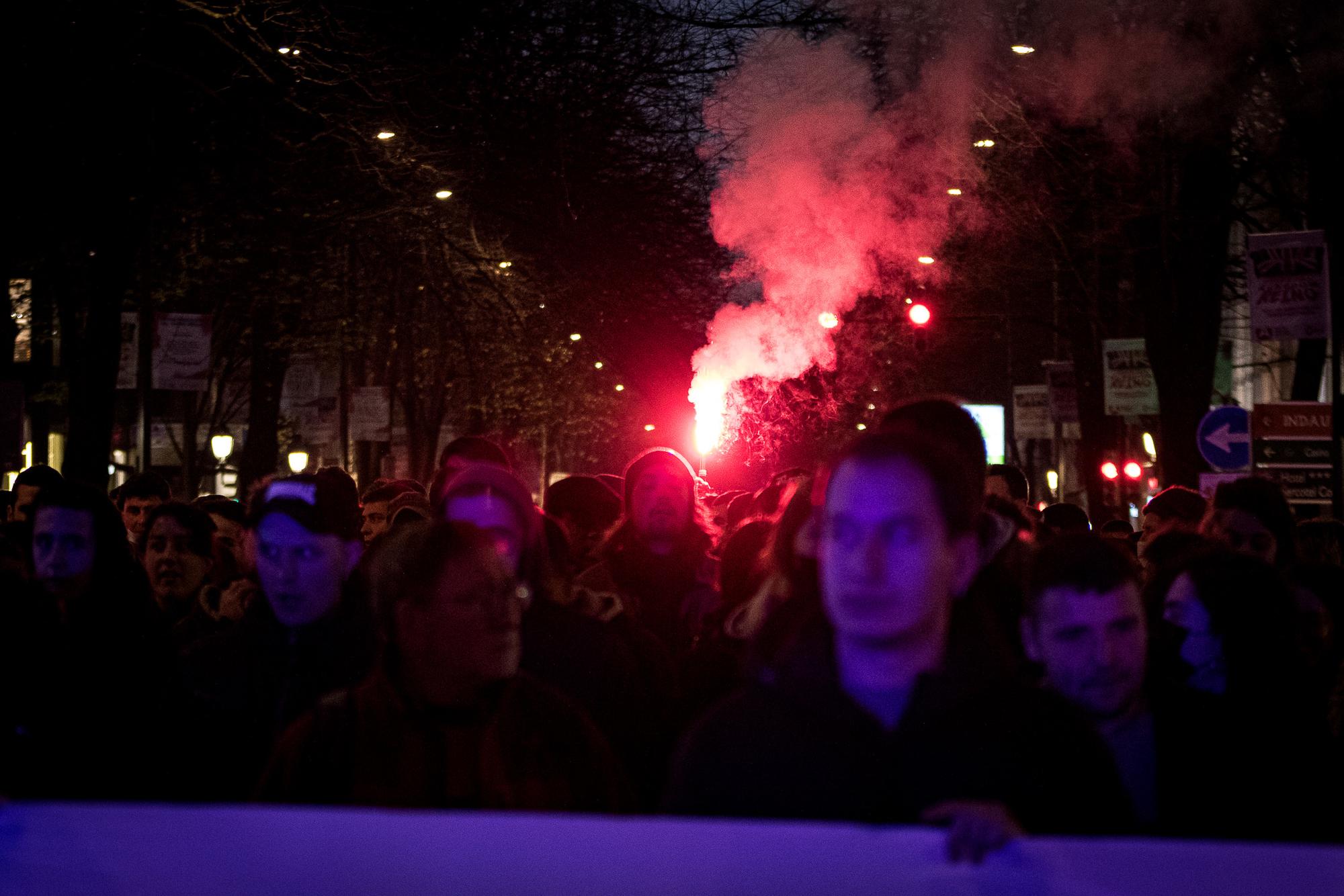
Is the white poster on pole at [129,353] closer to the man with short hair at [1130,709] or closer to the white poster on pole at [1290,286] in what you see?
the white poster on pole at [1290,286]

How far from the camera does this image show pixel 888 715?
9.48 ft

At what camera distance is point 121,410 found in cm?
5850

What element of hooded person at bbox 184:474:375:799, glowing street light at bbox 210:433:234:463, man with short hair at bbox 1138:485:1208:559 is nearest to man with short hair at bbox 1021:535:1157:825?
hooded person at bbox 184:474:375:799

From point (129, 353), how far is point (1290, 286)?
1659 cm

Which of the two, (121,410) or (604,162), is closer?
(604,162)

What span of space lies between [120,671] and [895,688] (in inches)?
102

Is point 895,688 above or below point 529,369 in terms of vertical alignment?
below

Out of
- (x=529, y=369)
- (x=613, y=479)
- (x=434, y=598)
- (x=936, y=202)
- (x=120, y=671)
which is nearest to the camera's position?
(x=434, y=598)

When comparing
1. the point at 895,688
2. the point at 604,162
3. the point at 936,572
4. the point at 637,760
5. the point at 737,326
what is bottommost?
the point at 637,760

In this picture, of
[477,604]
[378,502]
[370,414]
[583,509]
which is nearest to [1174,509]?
[583,509]

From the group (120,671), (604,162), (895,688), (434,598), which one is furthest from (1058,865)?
(604,162)

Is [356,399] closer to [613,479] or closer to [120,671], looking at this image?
[613,479]

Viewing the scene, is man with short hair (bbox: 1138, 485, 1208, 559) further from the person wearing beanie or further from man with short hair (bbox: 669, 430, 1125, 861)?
man with short hair (bbox: 669, 430, 1125, 861)

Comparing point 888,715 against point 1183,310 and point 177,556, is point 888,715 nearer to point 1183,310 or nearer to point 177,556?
point 177,556
